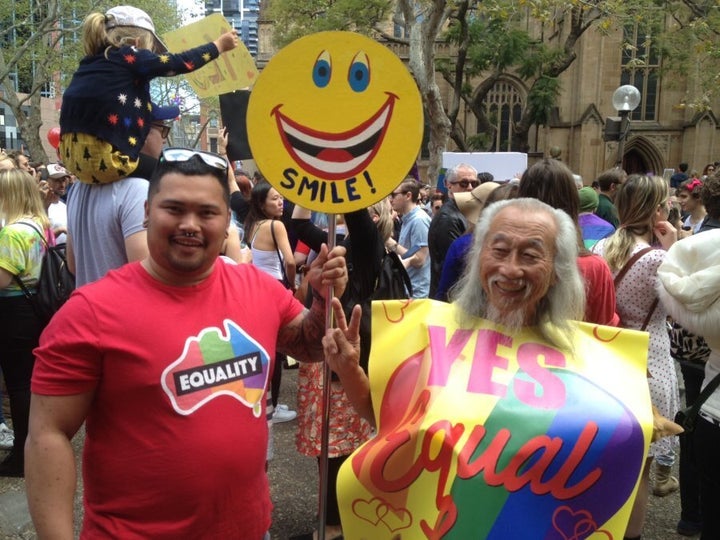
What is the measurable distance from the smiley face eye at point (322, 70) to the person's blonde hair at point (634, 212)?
6.76 ft

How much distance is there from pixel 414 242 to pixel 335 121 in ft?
14.3

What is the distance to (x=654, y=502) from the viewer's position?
4156 mm

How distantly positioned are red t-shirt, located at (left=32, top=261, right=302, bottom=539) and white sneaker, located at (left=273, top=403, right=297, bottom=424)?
3562 mm

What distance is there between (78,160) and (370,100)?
1.11 meters

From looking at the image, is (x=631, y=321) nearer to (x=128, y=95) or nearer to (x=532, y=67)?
(x=128, y=95)

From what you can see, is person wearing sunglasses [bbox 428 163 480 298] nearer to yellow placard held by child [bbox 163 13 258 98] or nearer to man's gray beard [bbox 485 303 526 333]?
yellow placard held by child [bbox 163 13 258 98]

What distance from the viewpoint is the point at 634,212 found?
354 cm

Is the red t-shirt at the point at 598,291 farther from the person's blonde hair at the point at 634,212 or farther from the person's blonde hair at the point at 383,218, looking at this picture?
the person's blonde hair at the point at 383,218

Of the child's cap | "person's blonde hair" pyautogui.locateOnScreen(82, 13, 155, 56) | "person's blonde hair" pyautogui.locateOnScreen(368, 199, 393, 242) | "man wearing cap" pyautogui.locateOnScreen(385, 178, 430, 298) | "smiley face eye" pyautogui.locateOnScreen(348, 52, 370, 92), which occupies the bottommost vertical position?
"man wearing cap" pyautogui.locateOnScreen(385, 178, 430, 298)

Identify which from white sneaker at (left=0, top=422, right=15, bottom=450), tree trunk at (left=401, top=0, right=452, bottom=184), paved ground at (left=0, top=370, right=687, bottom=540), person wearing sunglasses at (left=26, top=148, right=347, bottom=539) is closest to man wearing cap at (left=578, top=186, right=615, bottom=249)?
paved ground at (left=0, top=370, right=687, bottom=540)

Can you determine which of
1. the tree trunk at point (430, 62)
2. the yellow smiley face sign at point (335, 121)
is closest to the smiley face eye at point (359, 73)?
the yellow smiley face sign at point (335, 121)

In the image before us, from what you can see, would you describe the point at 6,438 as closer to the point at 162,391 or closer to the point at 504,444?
the point at 162,391

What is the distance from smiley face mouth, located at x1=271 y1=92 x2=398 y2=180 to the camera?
2.21 m

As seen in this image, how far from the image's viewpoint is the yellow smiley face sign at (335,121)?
85.5 inches
